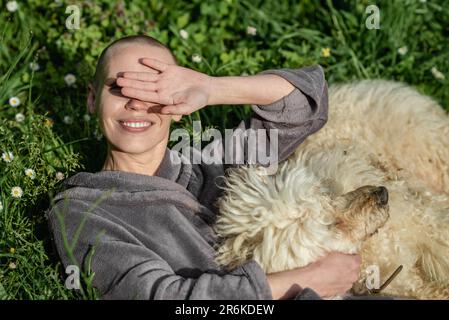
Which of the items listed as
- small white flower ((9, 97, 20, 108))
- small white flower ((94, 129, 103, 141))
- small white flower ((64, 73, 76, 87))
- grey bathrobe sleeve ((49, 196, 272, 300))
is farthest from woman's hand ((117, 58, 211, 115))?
small white flower ((64, 73, 76, 87))

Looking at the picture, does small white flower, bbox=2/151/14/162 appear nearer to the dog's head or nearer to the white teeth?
the white teeth

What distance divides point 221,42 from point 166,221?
7.82 feet

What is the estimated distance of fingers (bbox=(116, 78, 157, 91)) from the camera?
2.93m

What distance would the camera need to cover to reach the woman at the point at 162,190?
2623mm

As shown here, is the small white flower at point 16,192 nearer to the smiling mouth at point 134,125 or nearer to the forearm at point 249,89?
the smiling mouth at point 134,125

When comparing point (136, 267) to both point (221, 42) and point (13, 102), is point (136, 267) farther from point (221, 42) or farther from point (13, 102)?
point (221, 42)

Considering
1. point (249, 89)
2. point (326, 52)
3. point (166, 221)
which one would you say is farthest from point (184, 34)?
point (166, 221)

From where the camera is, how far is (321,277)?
8.56ft

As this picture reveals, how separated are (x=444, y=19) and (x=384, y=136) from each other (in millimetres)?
1933

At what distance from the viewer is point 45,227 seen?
3539 millimetres

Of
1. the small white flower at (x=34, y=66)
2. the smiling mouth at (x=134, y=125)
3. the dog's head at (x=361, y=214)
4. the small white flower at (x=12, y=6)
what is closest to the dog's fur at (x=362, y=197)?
the dog's head at (x=361, y=214)

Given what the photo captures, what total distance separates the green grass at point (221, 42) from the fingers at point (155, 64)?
1.24 metres

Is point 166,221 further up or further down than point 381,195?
further down
